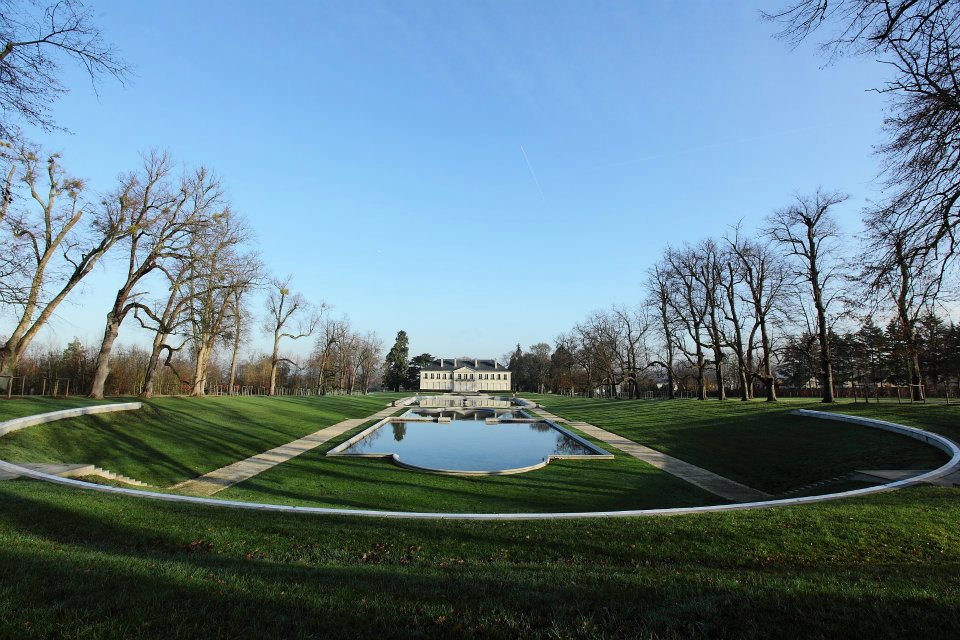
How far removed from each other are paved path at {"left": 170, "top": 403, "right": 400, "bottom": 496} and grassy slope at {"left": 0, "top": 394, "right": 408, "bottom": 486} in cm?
47

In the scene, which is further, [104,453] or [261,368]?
[261,368]

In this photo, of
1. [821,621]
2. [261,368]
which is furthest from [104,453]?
[261,368]

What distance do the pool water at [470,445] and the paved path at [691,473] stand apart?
1397mm

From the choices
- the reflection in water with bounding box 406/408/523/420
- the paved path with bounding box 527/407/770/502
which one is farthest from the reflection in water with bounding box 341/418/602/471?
the reflection in water with bounding box 406/408/523/420

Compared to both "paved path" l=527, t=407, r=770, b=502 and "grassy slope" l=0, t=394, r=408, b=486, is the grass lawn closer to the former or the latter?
"grassy slope" l=0, t=394, r=408, b=486

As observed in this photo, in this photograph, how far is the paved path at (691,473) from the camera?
39.7ft

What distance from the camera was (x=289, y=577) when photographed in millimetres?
4520

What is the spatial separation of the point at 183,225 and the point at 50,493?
17353 millimetres

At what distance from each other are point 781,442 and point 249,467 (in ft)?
57.7

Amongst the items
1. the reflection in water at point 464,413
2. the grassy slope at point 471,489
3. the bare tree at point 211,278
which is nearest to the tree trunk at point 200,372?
the bare tree at point 211,278

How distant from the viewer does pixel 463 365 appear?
9175 cm

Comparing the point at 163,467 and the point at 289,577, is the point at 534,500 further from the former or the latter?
the point at 163,467

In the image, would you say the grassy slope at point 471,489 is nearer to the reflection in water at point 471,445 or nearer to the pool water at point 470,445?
the pool water at point 470,445

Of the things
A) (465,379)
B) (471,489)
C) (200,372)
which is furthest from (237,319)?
(465,379)
